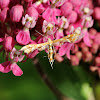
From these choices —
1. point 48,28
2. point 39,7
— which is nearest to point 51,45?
point 48,28

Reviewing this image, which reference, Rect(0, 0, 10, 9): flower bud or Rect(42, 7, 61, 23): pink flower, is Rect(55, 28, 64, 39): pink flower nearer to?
Rect(42, 7, 61, 23): pink flower

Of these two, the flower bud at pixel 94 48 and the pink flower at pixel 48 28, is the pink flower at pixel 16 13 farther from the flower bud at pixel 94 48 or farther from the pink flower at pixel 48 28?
the flower bud at pixel 94 48

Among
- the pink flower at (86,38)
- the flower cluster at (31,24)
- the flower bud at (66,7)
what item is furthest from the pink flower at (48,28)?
the pink flower at (86,38)

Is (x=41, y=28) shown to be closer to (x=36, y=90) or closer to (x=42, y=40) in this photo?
(x=42, y=40)

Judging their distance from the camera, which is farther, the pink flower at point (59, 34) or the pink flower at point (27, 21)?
the pink flower at point (59, 34)

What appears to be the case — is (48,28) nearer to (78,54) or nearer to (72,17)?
(72,17)

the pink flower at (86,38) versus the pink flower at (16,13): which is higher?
the pink flower at (16,13)
